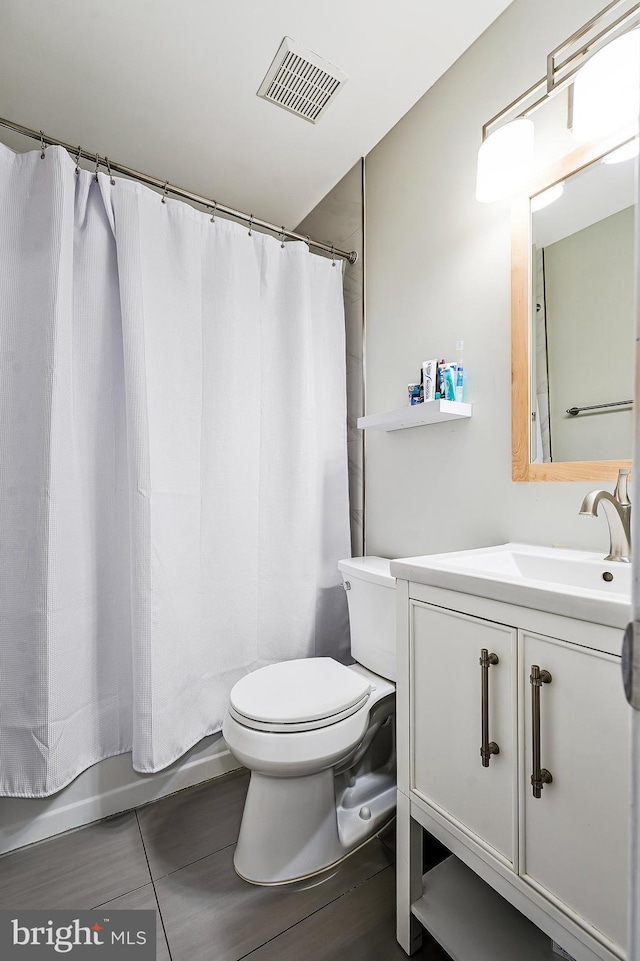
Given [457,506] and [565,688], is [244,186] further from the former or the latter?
[565,688]

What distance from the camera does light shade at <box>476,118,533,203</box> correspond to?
1204 mm

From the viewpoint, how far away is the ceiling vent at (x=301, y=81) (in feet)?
4.86

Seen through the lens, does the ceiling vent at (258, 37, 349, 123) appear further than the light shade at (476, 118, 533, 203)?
Yes

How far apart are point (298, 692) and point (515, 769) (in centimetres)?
67

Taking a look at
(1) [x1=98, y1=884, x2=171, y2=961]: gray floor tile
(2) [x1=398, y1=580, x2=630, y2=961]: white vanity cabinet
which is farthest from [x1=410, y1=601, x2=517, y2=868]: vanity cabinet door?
(1) [x1=98, y1=884, x2=171, y2=961]: gray floor tile

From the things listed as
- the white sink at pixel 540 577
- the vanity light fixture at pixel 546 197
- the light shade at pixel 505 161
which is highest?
the light shade at pixel 505 161

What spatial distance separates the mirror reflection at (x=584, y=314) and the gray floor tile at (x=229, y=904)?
1224mm

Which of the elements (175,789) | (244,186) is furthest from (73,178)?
(175,789)

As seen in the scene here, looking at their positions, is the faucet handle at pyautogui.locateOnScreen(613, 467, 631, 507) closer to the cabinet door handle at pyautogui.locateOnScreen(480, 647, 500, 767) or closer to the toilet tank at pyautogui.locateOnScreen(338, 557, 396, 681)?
the cabinet door handle at pyautogui.locateOnScreen(480, 647, 500, 767)

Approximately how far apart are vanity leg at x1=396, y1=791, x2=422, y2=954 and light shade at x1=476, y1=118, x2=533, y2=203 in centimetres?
151

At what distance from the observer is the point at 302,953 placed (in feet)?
3.43

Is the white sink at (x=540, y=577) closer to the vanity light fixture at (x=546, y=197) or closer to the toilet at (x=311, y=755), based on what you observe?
the toilet at (x=311, y=755)

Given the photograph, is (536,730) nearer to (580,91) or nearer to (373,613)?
(373,613)

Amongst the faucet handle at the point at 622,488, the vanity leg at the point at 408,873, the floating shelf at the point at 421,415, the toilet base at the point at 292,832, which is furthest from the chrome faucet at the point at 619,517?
the toilet base at the point at 292,832
